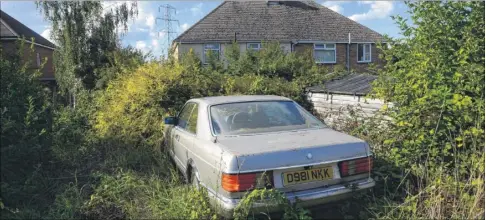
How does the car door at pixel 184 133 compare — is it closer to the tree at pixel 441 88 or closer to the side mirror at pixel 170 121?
the side mirror at pixel 170 121

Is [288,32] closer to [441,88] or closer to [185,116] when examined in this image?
[185,116]

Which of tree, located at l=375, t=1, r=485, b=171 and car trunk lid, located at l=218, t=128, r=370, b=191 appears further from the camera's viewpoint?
tree, located at l=375, t=1, r=485, b=171

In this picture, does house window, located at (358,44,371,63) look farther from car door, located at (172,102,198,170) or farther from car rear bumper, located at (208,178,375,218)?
car rear bumper, located at (208,178,375,218)

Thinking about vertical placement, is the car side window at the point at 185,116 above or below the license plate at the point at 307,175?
above

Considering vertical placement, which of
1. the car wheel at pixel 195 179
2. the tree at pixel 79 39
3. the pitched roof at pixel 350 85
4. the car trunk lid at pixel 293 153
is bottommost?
the car wheel at pixel 195 179

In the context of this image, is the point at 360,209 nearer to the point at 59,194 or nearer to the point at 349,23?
the point at 59,194

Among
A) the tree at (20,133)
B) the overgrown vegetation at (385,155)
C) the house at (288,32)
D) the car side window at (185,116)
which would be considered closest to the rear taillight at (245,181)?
the overgrown vegetation at (385,155)

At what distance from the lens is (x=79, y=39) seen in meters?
15.1

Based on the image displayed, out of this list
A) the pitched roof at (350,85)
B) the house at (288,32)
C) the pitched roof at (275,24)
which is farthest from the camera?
the pitched roof at (275,24)

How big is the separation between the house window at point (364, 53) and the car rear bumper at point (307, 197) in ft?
75.3

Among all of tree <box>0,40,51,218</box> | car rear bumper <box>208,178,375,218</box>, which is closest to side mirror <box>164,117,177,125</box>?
tree <box>0,40,51,218</box>

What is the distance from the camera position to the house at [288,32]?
22688 millimetres

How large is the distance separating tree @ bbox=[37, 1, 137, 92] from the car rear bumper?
39.4 feet

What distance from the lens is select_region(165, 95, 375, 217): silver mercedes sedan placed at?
131 inches
